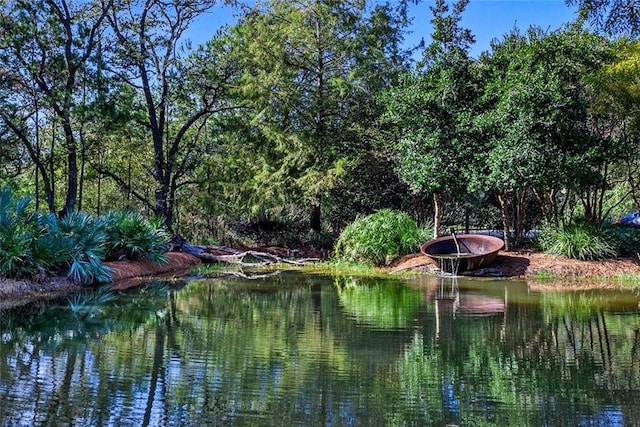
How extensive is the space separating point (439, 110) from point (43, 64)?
11.7m

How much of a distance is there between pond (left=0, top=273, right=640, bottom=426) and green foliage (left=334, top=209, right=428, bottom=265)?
24.1 ft

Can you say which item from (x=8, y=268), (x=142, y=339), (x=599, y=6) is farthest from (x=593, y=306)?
(x=8, y=268)

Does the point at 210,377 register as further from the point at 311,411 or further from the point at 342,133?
the point at 342,133

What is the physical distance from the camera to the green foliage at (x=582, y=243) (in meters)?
15.6

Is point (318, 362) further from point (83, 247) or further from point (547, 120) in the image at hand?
point (547, 120)

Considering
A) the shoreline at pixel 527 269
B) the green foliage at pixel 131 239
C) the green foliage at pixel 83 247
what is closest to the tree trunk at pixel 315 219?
the shoreline at pixel 527 269

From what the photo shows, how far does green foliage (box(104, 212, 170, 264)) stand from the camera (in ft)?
49.3

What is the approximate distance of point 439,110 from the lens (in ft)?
56.6

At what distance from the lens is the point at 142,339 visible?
267 inches

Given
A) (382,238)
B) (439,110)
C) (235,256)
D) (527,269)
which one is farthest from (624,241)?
(235,256)

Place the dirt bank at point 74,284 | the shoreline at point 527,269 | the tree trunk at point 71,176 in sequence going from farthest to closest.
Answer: the tree trunk at point 71,176 < the shoreline at point 527,269 < the dirt bank at point 74,284

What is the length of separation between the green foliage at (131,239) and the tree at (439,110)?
759cm

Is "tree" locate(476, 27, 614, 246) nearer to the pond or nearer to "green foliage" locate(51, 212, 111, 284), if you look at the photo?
the pond

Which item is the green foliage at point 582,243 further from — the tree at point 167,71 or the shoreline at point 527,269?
the tree at point 167,71
